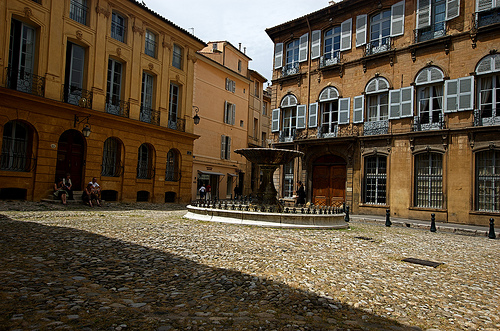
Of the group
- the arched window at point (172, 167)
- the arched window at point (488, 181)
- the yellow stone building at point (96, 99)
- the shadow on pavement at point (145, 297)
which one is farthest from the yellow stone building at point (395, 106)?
the shadow on pavement at point (145, 297)

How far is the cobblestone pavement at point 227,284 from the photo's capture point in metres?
3.65

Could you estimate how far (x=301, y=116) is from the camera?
23656 millimetres

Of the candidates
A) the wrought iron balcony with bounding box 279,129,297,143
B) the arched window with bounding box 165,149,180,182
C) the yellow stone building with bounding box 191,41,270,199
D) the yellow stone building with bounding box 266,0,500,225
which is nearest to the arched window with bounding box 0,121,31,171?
the arched window with bounding box 165,149,180,182

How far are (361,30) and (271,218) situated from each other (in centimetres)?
1534

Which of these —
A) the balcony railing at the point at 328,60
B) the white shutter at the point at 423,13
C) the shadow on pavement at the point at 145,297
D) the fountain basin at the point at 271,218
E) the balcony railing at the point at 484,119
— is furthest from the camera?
the balcony railing at the point at 328,60

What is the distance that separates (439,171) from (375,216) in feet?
13.2

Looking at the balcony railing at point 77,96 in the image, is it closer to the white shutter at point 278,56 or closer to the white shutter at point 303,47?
the white shutter at point 278,56

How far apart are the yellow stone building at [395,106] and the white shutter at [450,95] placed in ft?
0.17

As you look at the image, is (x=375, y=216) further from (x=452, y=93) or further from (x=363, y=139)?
(x=452, y=93)

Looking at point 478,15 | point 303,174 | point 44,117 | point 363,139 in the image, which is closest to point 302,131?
point 303,174

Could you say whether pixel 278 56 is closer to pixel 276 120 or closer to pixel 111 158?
pixel 276 120

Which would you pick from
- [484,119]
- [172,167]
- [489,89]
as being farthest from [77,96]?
[489,89]

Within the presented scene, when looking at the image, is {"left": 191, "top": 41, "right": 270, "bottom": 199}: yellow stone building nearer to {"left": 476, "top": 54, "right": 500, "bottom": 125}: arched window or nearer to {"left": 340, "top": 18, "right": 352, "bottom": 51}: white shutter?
{"left": 340, "top": 18, "right": 352, "bottom": 51}: white shutter

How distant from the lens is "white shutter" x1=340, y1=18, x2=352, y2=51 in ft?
71.5
